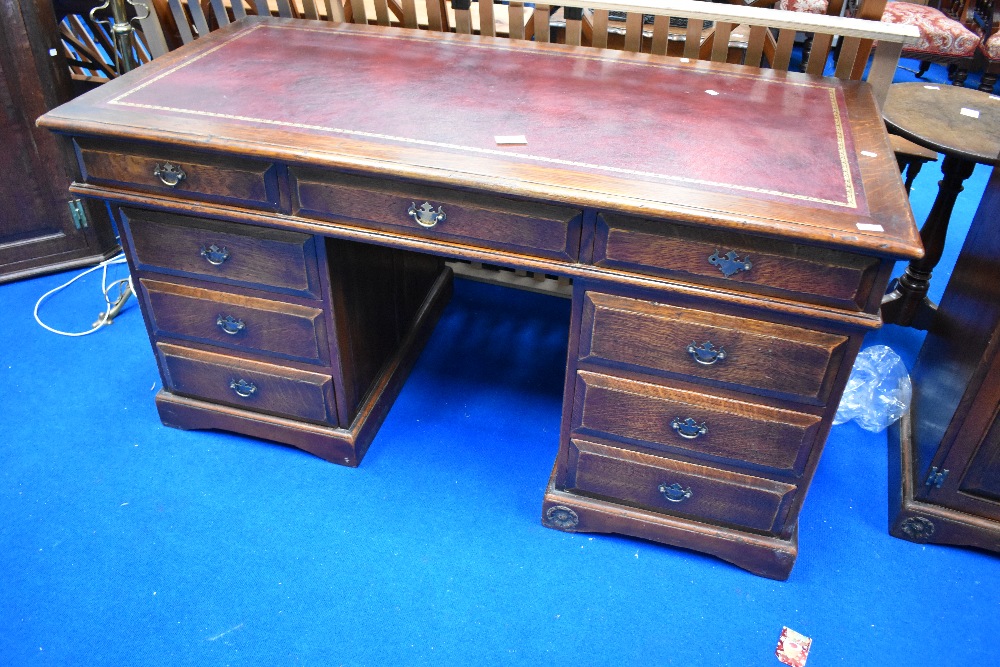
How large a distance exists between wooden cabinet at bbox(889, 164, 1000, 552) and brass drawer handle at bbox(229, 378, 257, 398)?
1.73m

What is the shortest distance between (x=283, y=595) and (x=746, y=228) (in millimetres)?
1322

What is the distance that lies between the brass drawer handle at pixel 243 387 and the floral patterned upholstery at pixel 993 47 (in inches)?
184

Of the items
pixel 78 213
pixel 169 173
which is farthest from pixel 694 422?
pixel 78 213

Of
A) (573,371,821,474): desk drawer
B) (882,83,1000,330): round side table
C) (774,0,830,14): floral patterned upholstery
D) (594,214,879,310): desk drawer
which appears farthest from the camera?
(774,0,830,14): floral patterned upholstery

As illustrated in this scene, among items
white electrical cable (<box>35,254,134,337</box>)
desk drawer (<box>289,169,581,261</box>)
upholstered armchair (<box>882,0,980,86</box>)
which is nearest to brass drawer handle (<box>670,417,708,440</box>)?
desk drawer (<box>289,169,581,261</box>)

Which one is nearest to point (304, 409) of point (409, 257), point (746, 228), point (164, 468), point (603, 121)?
point (164, 468)

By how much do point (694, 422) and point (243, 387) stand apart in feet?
3.96

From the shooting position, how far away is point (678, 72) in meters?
1.95

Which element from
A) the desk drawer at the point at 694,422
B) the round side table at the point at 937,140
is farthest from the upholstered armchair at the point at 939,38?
the desk drawer at the point at 694,422

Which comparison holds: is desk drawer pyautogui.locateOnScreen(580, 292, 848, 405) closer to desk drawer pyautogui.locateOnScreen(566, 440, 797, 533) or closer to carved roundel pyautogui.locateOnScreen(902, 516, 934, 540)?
desk drawer pyautogui.locateOnScreen(566, 440, 797, 533)

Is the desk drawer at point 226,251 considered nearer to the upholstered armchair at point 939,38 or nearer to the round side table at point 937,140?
the round side table at point 937,140

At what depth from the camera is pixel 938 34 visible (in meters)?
4.50

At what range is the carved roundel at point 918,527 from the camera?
189 centimetres

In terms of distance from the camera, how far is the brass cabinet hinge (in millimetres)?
2740
